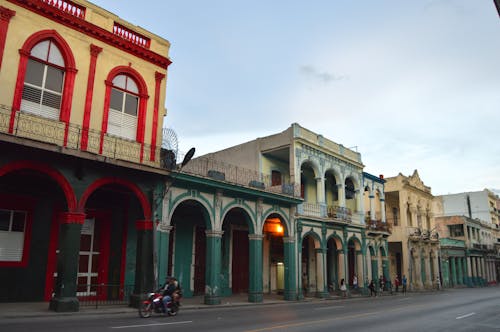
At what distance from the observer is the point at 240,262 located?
25.3 metres

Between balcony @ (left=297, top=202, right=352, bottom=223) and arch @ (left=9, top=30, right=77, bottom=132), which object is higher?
arch @ (left=9, top=30, right=77, bottom=132)

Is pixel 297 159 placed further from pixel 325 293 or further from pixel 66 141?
pixel 66 141

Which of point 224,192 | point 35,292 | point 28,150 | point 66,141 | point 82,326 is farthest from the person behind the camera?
point 224,192

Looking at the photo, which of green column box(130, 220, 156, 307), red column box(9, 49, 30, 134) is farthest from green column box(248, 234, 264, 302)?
red column box(9, 49, 30, 134)

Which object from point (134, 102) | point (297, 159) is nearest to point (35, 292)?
point (134, 102)

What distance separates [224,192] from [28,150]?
374 inches

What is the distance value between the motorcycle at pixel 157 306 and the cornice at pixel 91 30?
33.6ft

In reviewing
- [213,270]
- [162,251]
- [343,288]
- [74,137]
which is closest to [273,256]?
[343,288]

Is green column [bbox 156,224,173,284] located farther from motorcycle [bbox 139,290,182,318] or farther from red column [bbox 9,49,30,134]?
red column [bbox 9,49,30,134]

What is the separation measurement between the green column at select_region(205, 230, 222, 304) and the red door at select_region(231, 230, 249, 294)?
5619mm

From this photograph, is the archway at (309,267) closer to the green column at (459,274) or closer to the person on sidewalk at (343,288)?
the person on sidewalk at (343,288)

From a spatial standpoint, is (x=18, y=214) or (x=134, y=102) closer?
(x=18, y=214)

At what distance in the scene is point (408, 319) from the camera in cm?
1364

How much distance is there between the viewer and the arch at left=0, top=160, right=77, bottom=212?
1289 centimetres
